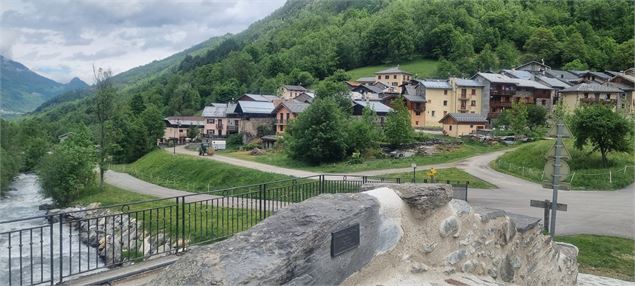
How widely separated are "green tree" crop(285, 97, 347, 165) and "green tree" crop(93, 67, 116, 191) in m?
14.5

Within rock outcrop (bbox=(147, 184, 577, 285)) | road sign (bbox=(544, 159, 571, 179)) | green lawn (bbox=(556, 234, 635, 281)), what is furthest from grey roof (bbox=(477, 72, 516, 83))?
rock outcrop (bbox=(147, 184, 577, 285))

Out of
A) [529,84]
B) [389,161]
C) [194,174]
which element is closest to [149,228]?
[389,161]

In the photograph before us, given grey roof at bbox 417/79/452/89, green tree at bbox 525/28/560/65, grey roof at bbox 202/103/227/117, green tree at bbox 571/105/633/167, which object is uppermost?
green tree at bbox 525/28/560/65

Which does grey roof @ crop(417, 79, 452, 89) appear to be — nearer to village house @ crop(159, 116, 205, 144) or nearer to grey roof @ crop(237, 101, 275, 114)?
grey roof @ crop(237, 101, 275, 114)

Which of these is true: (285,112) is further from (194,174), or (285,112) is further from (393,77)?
(393,77)

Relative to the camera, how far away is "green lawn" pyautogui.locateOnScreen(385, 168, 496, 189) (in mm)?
27509

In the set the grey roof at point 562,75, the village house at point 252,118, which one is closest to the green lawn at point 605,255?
the village house at point 252,118

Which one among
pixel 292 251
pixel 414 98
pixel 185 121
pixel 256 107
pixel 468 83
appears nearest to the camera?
pixel 292 251

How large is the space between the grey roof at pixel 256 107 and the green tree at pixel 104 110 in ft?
91.3

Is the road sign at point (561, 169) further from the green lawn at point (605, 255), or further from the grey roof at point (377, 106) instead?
the grey roof at point (377, 106)

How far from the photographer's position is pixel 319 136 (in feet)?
128

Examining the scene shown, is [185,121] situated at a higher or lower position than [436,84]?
lower

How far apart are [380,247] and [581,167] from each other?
28976 mm

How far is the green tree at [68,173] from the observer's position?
108ft
